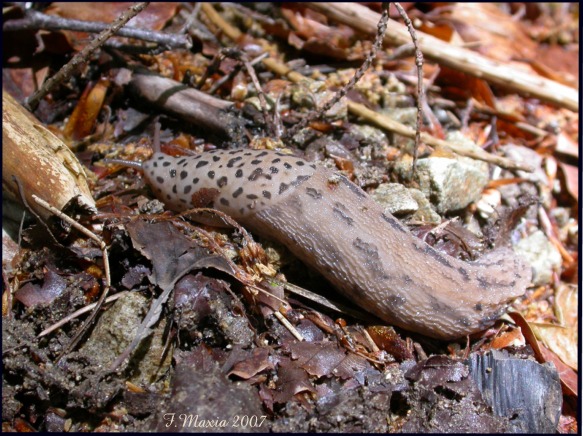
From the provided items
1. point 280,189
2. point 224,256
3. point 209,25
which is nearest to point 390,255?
point 280,189

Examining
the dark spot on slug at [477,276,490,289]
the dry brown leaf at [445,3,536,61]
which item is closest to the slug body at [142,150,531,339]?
the dark spot on slug at [477,276,490,289]

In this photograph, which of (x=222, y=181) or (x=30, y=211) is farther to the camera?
(x=222, y=181)

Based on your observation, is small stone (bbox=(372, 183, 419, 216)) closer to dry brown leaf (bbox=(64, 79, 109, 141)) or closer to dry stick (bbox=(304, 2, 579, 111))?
dry stick (bbox=(304, 2, 579, 111))

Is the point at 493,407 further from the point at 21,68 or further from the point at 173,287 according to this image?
the point at 21,68

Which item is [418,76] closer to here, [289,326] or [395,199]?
[395,199]

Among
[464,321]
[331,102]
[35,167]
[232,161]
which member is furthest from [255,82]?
[464,321]
